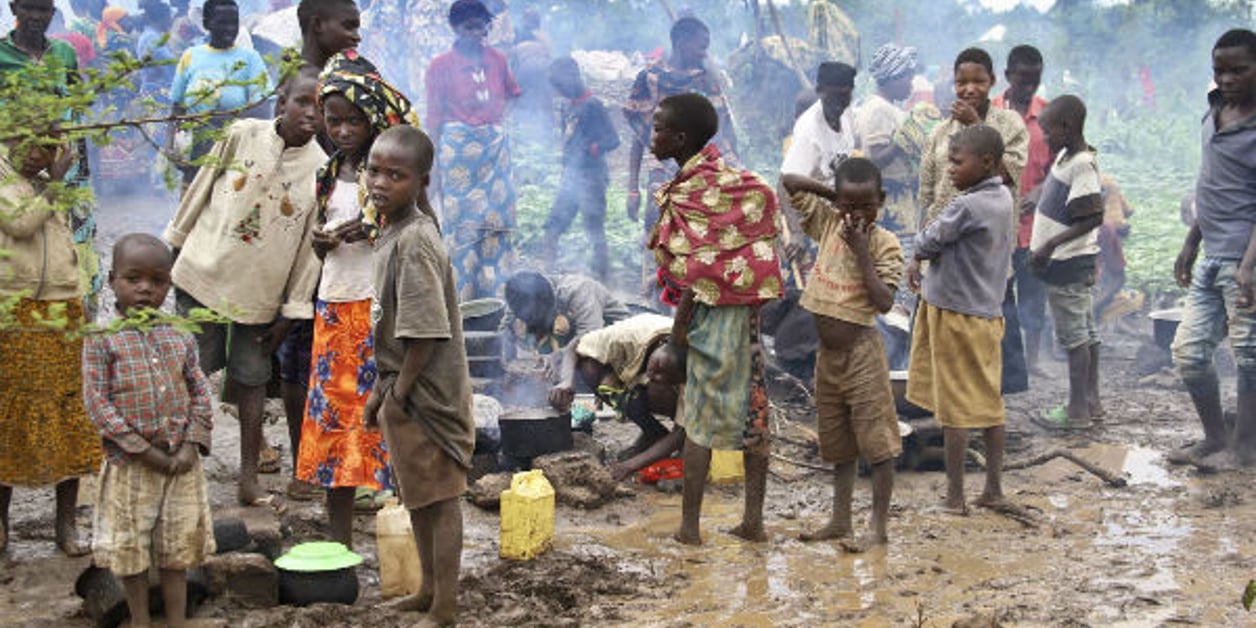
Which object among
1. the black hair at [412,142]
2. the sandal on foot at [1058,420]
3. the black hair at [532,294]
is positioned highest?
the black hair at [412,142]

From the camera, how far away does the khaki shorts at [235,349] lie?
17.2 ft

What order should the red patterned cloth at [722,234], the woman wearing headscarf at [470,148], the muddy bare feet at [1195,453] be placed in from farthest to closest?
the woman wearing headscarf at [470,148] < the muddy bare feet at [1195,453] < the red patterned cloth at [722,234]

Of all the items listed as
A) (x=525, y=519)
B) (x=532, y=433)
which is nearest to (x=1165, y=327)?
(x=532, y=433)

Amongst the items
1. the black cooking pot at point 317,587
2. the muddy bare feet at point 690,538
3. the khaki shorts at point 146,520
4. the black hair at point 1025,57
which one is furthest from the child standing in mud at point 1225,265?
the khaki shorts at point 146,520

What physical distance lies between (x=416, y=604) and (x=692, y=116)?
2.28m

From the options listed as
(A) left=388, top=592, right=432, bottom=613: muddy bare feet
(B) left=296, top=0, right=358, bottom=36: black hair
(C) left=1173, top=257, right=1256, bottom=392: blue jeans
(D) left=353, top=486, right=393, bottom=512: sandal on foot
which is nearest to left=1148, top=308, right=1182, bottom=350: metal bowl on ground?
(C) left=1173, top=257, right=1256, bottom=392: blue jeans

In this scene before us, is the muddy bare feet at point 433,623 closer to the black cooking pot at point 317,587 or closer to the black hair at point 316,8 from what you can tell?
the black cooking pot at point 317,587

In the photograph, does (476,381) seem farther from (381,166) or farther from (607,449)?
(381,166)

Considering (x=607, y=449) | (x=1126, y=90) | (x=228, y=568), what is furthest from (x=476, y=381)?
(x=1126, y=90)

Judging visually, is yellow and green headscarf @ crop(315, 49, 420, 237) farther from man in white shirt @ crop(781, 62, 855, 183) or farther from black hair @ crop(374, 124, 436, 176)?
man in white shirt @ crop(781, 62, 855, 183)

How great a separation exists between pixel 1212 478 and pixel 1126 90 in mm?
15915

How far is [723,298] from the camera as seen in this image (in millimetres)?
5008

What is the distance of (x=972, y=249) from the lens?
5762 mm

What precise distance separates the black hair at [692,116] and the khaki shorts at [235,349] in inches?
79.3
